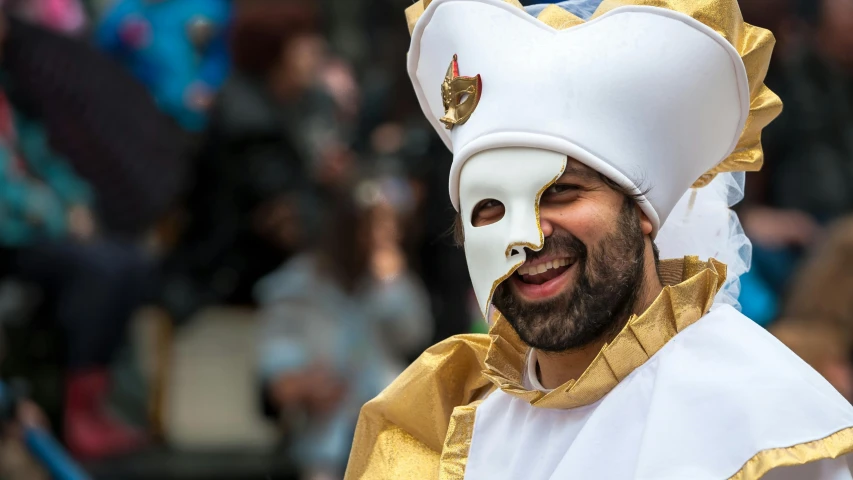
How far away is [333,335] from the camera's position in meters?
6.02

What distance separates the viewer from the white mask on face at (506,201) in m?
2.68

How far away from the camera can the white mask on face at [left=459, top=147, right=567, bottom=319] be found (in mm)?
2680

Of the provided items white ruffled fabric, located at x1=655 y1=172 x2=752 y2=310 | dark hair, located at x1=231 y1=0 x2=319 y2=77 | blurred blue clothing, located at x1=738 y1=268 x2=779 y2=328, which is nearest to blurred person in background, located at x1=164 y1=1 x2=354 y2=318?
dark hair, located at x1=231 y1=0 x2=319 y2=77

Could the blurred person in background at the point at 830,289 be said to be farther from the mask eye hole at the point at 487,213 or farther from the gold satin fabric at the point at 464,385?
the mask eye hole at the point at 487,213

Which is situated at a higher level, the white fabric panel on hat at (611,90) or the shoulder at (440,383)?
the white fabric panel on hat at (611,90)

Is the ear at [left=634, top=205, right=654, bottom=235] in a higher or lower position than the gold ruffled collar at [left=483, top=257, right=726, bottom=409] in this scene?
higher

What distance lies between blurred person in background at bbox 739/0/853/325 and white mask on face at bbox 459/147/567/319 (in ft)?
11.5

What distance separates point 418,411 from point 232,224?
3455 millimetres

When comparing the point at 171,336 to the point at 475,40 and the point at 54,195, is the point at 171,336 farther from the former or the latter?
the point at 475,40

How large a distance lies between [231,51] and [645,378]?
4458 mm

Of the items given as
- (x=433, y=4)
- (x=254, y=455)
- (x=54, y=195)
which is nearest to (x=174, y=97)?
(x=54, y=195)

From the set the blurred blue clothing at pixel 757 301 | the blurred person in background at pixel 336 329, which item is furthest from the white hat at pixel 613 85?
the blurred person in background at pixel 336 329

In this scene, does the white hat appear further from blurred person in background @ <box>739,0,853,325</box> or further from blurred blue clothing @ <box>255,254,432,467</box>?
blurred person in background @ <box>739,0,853,325</box>

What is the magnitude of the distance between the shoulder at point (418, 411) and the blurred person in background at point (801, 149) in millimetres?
3120
